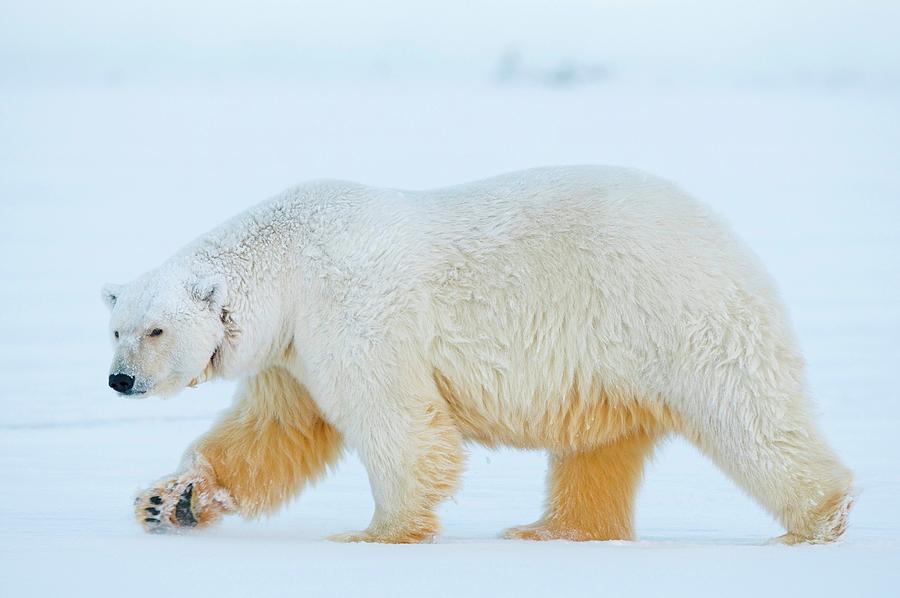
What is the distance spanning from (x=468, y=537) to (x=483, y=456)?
2242 mm

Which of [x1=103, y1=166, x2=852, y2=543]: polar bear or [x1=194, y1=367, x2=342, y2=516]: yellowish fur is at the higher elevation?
[x1=103, y1=166, x2=852, y2=543]: polar bear

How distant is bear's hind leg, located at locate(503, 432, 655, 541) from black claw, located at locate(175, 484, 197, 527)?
1.29 m

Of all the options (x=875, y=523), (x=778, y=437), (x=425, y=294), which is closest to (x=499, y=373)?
(x=425, y=294)

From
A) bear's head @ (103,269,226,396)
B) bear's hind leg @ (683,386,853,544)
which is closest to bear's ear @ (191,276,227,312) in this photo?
bear's head @ (103,269,226,396)

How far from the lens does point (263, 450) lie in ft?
17.9

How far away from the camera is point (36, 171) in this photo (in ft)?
79.1

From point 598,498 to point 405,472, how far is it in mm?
948

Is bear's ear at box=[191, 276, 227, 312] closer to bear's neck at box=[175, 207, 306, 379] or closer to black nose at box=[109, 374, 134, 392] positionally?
bear's neck at box=[175, 207, 306, 379]

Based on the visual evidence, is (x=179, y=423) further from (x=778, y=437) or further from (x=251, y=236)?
(x=778, y=437)

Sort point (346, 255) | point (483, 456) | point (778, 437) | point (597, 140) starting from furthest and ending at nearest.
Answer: point (597, 140) → point (483, 456) → point (346, 255) → point (778, 437)

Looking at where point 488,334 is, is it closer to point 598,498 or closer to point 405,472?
point 405,472

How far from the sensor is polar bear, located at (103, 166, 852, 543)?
15.8 ft

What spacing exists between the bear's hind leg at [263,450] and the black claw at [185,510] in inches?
2.4

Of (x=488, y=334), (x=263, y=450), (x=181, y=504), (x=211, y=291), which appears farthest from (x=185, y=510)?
(x=488, y=334)
